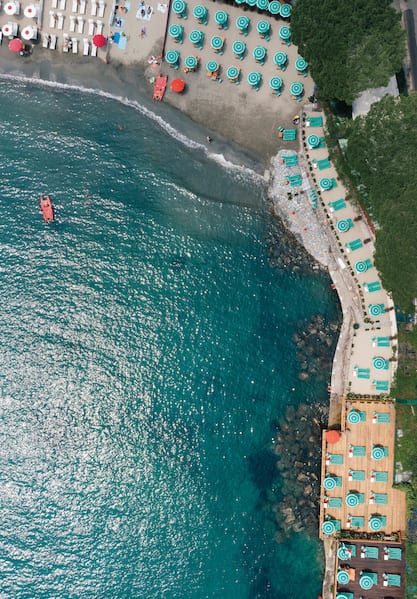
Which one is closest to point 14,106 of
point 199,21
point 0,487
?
point 199,21

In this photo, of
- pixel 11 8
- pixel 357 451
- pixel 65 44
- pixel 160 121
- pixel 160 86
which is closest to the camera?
pixel 357 451

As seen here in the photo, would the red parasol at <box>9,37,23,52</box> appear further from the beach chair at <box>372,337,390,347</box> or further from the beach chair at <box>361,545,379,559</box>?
the beach chair at <box>361,545,379,559</box>

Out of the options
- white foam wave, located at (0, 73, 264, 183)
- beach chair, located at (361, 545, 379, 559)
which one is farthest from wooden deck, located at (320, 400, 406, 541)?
white foam wave, located at (0, 73, 264, 183)

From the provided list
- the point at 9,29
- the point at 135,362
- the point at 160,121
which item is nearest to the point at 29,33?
the point at 9,29

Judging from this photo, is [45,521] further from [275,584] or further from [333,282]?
[333,282]

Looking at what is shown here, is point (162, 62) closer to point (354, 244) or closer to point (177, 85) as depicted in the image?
point (177, 85)

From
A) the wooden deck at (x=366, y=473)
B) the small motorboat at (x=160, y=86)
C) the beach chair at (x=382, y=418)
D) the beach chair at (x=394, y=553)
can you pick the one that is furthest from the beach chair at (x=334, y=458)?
the small motorboat at (x=160, y=86)
